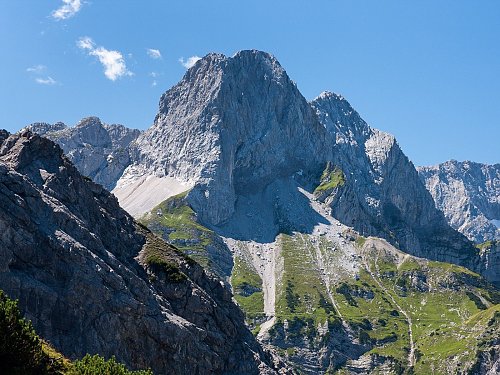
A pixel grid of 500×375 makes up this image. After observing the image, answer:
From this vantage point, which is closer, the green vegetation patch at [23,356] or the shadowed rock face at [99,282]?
the green vegetation patch at [23,356]

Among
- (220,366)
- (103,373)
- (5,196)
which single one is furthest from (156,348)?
(103,373)

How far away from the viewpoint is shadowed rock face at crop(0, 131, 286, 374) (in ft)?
351

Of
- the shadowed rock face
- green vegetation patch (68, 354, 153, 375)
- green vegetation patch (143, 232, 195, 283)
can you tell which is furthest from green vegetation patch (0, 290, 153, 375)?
green vegetation patch (143, 232, 195, 283)

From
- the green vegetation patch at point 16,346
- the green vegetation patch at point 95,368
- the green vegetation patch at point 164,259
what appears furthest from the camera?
the green vegetation patch at point 164,259

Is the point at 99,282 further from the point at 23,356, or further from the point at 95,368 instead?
the point at 23,356

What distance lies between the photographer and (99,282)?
115250mm

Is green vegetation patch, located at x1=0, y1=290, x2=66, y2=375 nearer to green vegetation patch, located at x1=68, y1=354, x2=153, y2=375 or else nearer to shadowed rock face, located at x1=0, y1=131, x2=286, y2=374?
green vegetation patch, located at x1=68, y1=354, x2=153, y2=375

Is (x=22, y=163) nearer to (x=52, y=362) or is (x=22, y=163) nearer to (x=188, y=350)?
(x=188, y=350)

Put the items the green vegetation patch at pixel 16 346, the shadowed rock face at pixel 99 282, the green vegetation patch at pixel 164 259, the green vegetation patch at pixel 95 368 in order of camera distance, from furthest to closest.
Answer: the green vegetation patch at pixel 164 259
the shadowed rock face at pixel 99 282
the green vegetation patch at pixel 95 368
the green vegetation patch at pixel 16 346

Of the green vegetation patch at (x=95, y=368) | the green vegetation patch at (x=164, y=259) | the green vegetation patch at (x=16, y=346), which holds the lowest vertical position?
the green vegetation patch at (x=95, y=368)

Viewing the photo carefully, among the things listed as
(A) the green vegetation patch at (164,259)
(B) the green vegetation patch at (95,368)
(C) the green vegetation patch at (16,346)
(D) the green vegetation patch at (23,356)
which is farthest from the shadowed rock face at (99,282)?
(C) the green vegetation patch at (16,346)

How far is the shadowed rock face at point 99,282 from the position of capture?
107 metres

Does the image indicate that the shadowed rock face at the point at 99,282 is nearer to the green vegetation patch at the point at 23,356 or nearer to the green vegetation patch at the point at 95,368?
the green vegetation patch at the point at 23,356

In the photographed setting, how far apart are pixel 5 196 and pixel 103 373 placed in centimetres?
6021
